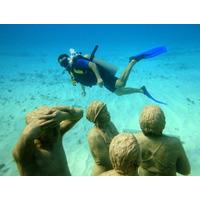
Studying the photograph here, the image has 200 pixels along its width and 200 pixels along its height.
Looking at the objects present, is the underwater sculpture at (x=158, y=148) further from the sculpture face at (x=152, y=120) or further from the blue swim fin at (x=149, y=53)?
the blue swim fin at (x=149, y=53)

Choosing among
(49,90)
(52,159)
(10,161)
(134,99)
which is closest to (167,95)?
(134,99)

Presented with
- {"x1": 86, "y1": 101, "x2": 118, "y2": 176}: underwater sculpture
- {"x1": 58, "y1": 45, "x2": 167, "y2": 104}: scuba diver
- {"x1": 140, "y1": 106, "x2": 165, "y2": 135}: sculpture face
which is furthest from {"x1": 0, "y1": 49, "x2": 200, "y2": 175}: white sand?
{"x1": 140, "y1": 106, "x2": 165, "y2": 135}: sculpture face

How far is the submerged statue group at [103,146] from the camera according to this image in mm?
2672

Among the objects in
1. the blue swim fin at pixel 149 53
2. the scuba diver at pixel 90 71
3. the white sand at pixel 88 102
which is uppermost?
the blue swim fin at pixel 149 53

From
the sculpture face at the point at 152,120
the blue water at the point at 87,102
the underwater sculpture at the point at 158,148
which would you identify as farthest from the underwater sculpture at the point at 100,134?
the blue water at the point at 87,102

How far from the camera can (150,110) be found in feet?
11.1

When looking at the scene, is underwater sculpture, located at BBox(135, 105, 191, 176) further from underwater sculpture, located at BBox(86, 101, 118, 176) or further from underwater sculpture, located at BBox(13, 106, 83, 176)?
underwater sculpture, located at BBox(13, 106, 83, 176)

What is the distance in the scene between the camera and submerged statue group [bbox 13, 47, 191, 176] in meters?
2.67

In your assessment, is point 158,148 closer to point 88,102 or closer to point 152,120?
point 152,120

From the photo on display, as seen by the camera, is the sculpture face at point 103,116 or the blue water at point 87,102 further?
the blue water at point 87,102

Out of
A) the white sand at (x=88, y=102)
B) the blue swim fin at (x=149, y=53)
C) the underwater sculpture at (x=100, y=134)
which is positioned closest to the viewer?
the underwater sculpture at (x=100, y=134)
